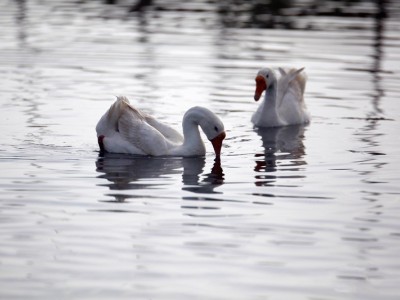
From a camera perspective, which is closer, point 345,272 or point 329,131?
point 345,272

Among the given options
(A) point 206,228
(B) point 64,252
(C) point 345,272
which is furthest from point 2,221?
(C) point 345,272

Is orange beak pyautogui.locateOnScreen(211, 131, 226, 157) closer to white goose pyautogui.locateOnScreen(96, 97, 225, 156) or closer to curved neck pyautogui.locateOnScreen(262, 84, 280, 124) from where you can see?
white goose pyautogui.locateOnScreen(96, 97, 225, 156)

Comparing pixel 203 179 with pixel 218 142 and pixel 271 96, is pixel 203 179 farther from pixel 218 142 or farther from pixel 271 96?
pixel 271 96

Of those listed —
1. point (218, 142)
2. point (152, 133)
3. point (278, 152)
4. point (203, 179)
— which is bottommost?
point (278, 152)

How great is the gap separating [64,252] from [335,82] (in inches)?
428

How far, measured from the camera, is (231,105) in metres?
16.9

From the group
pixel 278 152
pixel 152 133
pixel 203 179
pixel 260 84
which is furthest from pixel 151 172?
pixel 260 84

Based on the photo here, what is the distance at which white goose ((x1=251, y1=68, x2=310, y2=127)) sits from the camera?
1577cm

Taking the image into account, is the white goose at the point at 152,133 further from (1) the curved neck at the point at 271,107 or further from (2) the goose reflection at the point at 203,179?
(1) the curved neck at the point at 271,107

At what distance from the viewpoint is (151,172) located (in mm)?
12219

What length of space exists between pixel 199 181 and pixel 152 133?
1469 mm

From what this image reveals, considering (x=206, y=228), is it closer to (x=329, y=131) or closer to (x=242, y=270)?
(x=242, y=270)

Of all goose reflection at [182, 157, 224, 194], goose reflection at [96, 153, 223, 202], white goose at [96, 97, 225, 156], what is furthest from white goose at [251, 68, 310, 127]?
goose reflection at [182, 157, 224, 194]

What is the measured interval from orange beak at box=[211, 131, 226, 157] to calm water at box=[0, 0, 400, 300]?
141 millimetres
